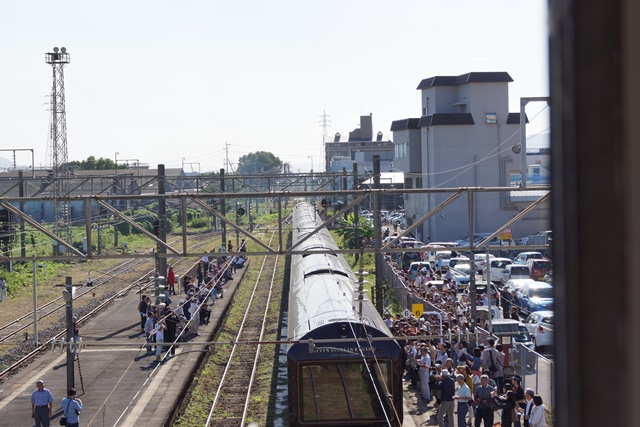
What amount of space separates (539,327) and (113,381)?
9337 mm

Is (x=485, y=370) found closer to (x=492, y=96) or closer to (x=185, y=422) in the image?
(x=185, y=422)

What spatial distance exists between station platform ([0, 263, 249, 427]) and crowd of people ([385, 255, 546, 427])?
15.4 feet

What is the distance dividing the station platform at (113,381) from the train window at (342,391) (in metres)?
3.33

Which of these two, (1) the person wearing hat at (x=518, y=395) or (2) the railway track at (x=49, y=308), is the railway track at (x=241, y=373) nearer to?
(2) the railway track at (x=49, y=308)

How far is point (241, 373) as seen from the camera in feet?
61.4

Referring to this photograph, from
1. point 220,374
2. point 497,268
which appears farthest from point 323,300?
point 497,268

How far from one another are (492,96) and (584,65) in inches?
1507

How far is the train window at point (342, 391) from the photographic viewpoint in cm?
1145

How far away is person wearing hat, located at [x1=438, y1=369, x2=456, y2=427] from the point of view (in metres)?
11.5

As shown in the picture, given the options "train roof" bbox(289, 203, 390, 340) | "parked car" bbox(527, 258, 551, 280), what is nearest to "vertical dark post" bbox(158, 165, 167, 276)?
"train roof" bbox(289, 203, 390, 340)

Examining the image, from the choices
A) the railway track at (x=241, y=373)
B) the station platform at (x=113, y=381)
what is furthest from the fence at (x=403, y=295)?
the station platform at (x=113, y=381)

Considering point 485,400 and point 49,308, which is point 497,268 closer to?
point 49,308

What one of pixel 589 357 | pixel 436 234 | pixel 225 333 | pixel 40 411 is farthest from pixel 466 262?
pixel 589 357

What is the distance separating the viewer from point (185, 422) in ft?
48.0
